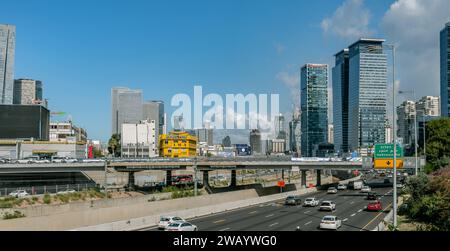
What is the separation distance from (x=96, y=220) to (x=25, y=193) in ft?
95.8

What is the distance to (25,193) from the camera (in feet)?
208

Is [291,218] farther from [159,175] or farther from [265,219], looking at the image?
[159,175]

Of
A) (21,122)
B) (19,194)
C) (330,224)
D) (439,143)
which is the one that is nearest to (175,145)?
(21,122)

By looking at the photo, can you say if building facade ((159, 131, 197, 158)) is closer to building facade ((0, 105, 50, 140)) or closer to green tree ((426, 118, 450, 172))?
building facade ((0, 105, 50, 140))

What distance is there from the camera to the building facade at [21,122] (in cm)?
12912

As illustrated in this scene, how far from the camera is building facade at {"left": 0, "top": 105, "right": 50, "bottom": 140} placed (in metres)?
129

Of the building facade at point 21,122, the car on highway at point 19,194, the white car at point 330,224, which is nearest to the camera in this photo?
the white car at point 330,224

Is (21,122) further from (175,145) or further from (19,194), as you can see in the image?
(19,194)

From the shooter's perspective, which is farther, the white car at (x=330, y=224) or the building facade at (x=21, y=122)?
the building facade at (x=21, y=122)

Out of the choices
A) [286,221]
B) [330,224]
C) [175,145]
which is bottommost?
[286,221]

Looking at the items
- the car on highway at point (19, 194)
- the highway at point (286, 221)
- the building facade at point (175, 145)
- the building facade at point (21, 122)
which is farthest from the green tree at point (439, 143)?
the building facade at point (21, 122)

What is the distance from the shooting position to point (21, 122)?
5177 inches

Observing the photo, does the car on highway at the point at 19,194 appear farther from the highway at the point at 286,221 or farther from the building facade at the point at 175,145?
the building facade at the point at 175,145
